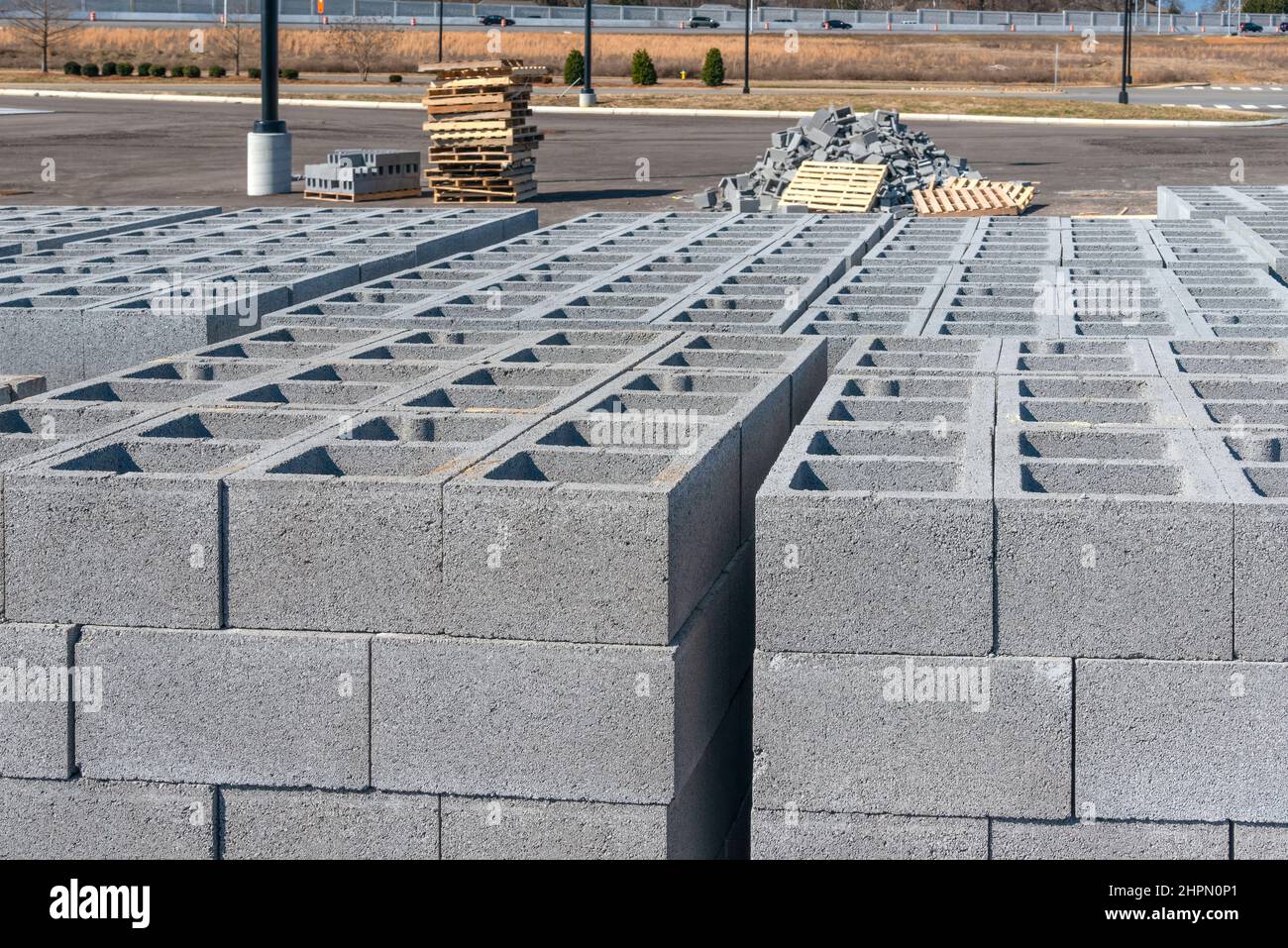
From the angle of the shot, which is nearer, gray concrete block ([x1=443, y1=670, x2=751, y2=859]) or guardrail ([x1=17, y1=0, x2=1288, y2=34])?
gray concrete block ([x1=443, y1=670, x2=751, y2=859])

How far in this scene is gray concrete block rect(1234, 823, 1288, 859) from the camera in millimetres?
5348

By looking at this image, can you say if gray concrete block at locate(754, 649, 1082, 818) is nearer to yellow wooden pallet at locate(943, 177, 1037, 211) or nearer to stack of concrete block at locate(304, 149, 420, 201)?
yellow wooden pallet at locate(943, 177, 1037, 211)

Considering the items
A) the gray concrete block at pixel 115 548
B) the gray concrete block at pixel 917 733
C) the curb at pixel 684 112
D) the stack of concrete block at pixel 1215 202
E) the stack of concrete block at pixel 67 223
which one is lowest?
the gray concrete block at pixel 917 733

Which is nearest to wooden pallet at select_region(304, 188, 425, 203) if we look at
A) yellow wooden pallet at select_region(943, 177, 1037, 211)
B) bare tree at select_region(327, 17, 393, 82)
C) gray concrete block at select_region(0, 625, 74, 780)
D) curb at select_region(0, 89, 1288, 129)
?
yellow wooden pallet at select_region(943, 177, 1037, 211)

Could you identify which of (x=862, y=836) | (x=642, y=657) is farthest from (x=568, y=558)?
(x=862, y=836)

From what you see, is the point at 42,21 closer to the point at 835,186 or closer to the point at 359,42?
the point at 359,42

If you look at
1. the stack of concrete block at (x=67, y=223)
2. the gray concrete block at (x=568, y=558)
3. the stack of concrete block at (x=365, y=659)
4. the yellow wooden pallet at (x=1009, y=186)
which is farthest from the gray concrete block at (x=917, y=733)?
the yellow wooden pallet at (x=1009, y=186)

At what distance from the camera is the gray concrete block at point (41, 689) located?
5.61 meters

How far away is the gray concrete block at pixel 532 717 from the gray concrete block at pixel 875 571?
388 millimetres

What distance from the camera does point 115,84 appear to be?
71875 millimetres

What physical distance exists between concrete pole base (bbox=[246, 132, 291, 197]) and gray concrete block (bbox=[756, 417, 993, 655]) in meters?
23.5

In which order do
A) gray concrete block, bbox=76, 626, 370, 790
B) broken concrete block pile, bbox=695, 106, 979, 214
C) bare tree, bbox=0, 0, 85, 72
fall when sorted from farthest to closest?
bare tree, bbox=0, 0, 85, 72, broken concrete block pile, bbox=695, 106, 979, 214, gray concrete block, bbox=76, 626, 370, 790

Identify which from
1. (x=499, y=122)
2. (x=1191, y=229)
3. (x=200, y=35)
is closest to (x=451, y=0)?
(x=200, y=35)

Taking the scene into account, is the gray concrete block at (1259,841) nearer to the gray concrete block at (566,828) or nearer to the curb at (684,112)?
the gray concrete block at (566,828)
